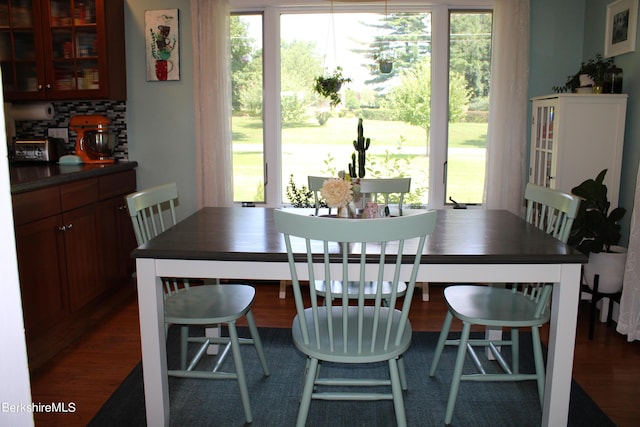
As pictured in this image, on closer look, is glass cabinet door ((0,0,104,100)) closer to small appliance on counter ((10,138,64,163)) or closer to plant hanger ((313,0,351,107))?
small appliance on counter ((10,138,64,163))

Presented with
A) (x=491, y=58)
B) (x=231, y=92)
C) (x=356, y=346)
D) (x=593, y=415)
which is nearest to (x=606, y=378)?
(x=593, y=415)

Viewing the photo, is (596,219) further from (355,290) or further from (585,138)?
(355,290)

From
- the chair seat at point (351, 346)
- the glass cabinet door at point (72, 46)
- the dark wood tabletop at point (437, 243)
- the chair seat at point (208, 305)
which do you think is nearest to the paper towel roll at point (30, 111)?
the glass cabinet door at point (72, 46)

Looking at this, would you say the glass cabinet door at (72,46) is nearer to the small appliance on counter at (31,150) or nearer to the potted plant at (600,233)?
the small appliance on counter at (31,150)

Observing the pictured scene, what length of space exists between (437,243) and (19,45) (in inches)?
135

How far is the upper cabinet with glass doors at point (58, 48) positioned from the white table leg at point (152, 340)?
2.38 metres

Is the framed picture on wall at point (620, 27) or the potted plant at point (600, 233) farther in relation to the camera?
the framed picture on wall at point (620, 27)

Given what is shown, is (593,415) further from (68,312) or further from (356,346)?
Result: (68,312)

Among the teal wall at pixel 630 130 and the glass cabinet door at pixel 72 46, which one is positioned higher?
the glass cabinet door at pixel 72 46

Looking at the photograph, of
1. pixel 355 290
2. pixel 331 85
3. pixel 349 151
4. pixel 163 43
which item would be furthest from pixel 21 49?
pixel 355 290

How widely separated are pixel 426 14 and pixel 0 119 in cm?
395

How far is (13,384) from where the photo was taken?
515 mm

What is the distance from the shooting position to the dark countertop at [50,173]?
280cm

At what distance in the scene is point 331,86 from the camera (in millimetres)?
3734
